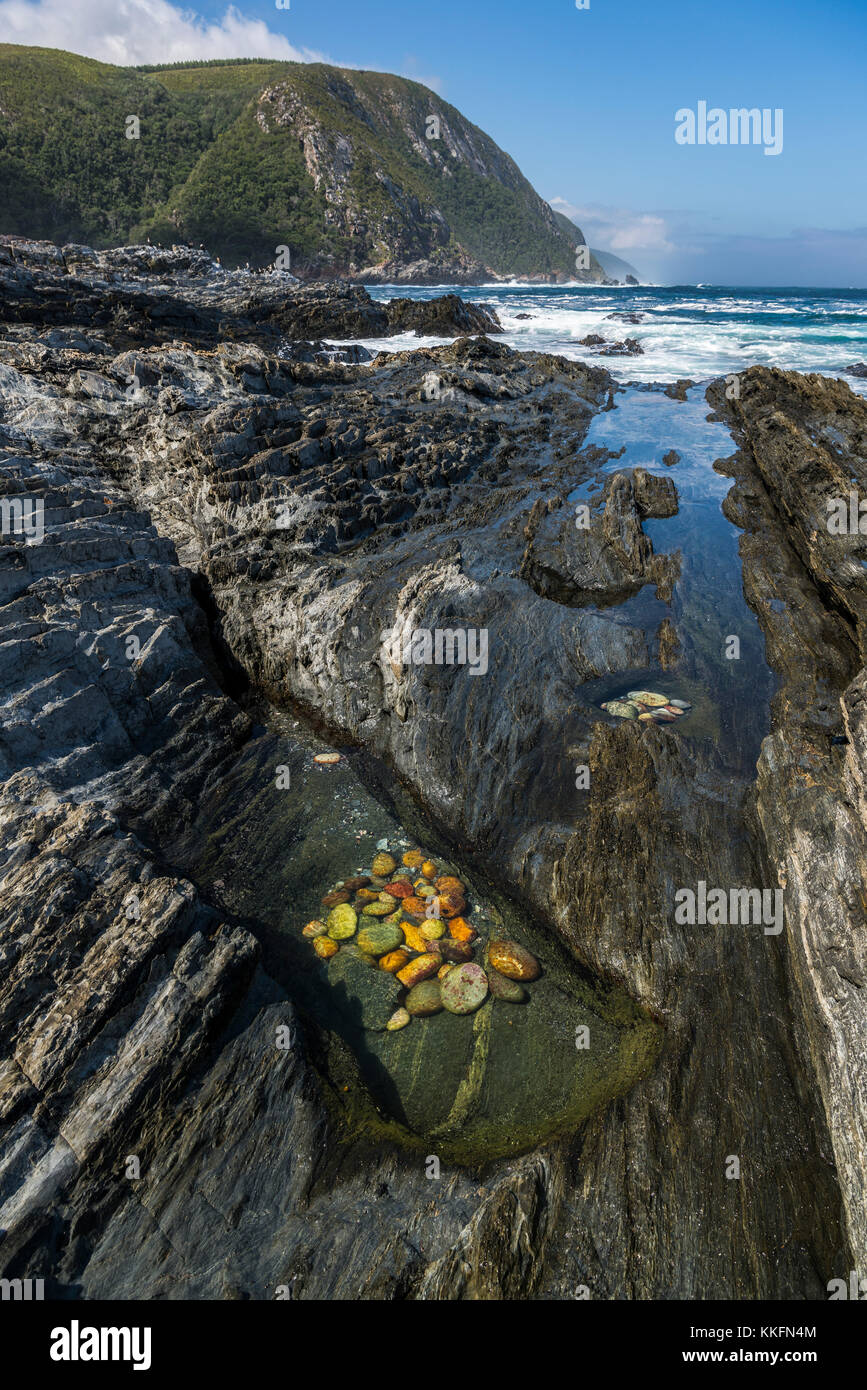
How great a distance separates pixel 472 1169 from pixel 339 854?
16.1 feet

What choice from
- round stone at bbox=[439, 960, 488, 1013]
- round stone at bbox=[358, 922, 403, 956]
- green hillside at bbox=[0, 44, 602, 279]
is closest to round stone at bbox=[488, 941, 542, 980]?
round stone at bbox=[439, 960, 488, 1013]

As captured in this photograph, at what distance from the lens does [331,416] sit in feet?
68.8

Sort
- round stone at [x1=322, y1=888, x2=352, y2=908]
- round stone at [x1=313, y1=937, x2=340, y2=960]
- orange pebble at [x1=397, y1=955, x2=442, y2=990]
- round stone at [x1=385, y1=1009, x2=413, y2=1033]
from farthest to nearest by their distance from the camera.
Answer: round stone at [x1=322, y1=888, x2=352, y2=908], round stone at [x1=313, y1=937, x2=340, y2=960], orange pebble at [x1=397, y1=955, x2=442, y2=990], round stone at [x1=385, y1=1009, x2=413, y2=1033]

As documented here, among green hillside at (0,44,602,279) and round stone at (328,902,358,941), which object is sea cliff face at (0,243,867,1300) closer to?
round stone at (328,902,358,941)

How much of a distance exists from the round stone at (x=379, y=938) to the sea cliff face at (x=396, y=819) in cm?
109

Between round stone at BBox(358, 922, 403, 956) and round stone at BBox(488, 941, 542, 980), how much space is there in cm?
134

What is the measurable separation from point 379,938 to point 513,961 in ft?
6.29

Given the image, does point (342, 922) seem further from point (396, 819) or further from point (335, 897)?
point (396, 819)

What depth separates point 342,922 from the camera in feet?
30.3

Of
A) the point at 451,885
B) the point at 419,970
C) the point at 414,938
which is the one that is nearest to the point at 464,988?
the point at 419,970

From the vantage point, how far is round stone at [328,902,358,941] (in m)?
9.08

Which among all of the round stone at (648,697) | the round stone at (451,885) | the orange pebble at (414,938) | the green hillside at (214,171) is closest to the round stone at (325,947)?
the orange pebble at (414,938)

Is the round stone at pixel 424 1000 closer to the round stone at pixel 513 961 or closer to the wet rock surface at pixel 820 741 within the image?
the round stone at pixel 513 961

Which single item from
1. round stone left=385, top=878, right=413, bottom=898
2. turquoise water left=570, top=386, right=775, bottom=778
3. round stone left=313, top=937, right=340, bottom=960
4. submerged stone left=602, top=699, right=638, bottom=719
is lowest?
round stone left=313, top=937, right=340, bottom=960
